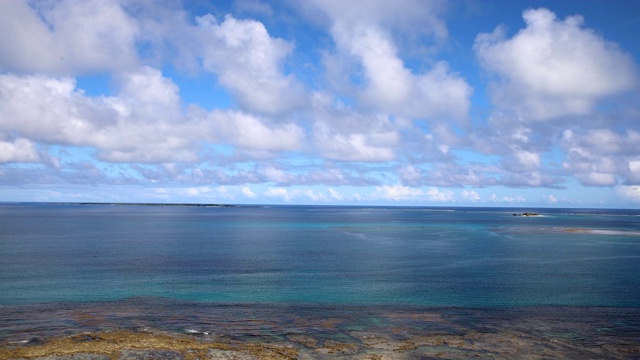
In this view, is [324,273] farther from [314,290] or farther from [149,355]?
[149,355]

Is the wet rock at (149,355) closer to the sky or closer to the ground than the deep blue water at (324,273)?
closer to the ground

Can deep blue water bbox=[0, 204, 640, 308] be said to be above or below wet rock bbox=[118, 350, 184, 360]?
above

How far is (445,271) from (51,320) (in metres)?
45.4

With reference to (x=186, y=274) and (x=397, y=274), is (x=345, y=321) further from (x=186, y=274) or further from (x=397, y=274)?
(x=186, y=274)

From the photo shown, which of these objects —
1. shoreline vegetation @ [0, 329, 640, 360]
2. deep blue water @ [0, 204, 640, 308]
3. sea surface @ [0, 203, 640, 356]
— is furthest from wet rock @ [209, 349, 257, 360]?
deep blue water @ [0, 204, 640, 308]

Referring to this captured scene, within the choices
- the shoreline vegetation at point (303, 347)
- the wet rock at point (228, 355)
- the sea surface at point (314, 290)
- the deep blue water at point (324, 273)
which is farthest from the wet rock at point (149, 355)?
the deep blue water at point (324, 273)

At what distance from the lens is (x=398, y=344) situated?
98.4 feet

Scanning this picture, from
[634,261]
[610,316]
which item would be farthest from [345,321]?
[634,261]

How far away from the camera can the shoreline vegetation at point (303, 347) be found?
1078 inches

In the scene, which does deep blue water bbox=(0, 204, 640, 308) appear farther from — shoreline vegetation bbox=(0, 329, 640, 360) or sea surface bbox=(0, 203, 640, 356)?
shoreline vegetation bbox=(0, 329, 640, 360)

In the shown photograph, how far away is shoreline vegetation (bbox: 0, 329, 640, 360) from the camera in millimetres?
27375

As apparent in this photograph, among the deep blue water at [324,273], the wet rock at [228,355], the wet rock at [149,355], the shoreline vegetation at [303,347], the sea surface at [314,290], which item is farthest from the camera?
the deep blue water at [324,273]

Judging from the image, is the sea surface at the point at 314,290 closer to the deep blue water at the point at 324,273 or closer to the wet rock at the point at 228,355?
the deep blue water at the point at 324,273

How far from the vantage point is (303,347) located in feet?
96.1
